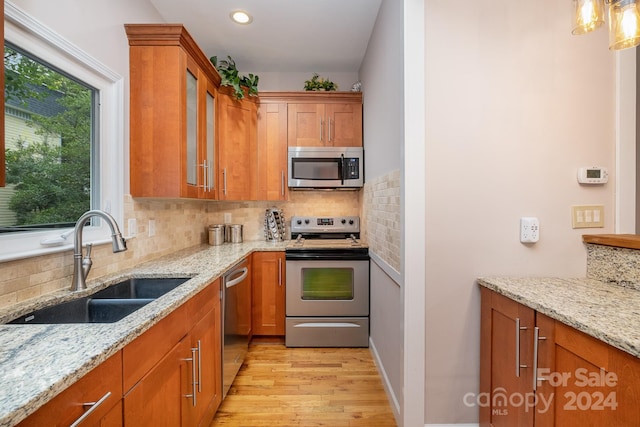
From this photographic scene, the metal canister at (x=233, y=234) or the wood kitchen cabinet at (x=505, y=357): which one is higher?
the metal canister at (x=233, y=234)

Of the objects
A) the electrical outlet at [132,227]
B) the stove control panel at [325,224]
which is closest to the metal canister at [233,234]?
the stove control panel at [325,224]

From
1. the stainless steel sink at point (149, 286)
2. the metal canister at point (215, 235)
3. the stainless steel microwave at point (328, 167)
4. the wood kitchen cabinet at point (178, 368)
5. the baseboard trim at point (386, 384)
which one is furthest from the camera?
the stainless steel microwave at point (328, 167)

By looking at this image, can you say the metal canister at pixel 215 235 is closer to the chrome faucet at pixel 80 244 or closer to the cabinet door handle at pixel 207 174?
the cabinet door handle at pixel 207 174

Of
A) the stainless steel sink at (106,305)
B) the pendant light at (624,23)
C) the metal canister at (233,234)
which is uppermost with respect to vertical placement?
the pendant light at (624,23)

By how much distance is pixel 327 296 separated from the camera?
252 cm

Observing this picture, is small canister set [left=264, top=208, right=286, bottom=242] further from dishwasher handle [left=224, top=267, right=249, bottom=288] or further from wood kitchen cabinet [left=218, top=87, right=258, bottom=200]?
dishwasher handle [left=224, top=267, right=249, bottom=288]

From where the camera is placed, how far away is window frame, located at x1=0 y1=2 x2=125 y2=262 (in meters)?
1.10

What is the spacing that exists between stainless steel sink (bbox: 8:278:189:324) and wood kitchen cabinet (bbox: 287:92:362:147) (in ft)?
6.12

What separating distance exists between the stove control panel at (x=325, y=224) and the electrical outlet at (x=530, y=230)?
1.75 meters

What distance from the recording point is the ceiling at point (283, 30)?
2051 mm

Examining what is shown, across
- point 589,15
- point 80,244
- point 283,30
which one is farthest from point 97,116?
point 589,15

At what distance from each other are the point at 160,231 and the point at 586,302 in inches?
95.8

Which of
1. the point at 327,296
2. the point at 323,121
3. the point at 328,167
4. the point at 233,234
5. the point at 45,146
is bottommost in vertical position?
the point at 327,296

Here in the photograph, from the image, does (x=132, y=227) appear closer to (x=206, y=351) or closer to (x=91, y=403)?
(x=206, y=351)
